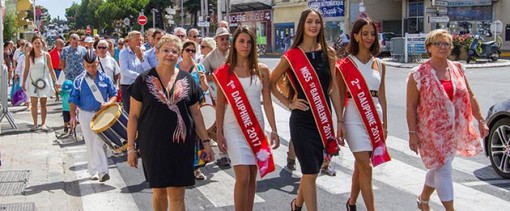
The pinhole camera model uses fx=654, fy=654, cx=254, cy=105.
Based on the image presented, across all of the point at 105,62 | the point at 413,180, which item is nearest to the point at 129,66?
the point at 105,62

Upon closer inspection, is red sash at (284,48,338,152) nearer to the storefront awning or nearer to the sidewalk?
the sidewalk

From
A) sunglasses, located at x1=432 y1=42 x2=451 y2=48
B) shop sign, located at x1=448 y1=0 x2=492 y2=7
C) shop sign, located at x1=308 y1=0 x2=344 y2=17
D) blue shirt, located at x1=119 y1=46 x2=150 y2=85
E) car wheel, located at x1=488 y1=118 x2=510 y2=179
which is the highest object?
shop sign, located at x1=308 y1=0 x2=344 y2=17

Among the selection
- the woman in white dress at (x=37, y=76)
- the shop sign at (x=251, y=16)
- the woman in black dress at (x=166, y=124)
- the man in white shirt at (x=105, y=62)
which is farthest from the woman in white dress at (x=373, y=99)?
the shop sign at (x=251, y=16)

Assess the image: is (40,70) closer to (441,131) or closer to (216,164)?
(216,164)

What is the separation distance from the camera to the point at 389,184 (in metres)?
7.35

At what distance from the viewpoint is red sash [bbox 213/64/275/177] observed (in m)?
5.24

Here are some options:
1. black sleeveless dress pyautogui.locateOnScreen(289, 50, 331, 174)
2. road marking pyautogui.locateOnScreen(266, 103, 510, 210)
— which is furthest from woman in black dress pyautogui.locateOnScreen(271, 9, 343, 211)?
road marking pyautogui.locateOnScreen(266, 103, 510, 210)

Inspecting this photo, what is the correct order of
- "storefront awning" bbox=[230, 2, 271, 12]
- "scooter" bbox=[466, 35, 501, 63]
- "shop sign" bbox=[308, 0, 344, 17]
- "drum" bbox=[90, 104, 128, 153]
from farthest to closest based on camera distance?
"storefront awning" bbox=[230, 2, 271, 12] < "shop sign" bbox=[308, 0, 344, 17] < "scooter" bbox=[466, 35, 501, 63] < "drum" bbox=[90, 104, 128, 153]

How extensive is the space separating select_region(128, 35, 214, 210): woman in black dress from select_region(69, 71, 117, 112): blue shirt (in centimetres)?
270

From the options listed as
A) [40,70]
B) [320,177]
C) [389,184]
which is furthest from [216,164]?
[40,70]

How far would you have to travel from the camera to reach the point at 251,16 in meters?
61.3

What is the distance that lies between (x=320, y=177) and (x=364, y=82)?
2502mm

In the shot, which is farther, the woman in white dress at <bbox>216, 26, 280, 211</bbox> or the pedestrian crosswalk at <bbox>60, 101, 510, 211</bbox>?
the pedestrian crosswalk at <bbox>60, 101, 510, 211</bbox>

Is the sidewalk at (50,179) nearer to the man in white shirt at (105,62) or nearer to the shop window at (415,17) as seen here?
the man in white shirt at (105,62)
